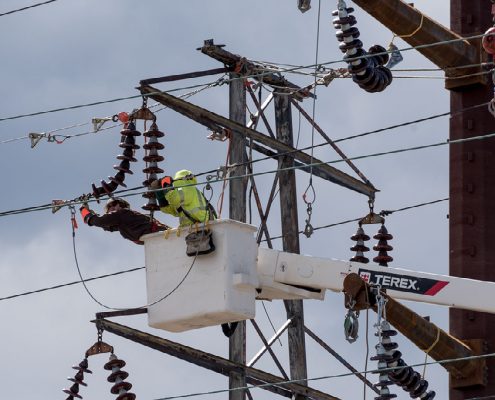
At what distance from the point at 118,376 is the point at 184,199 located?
229cm

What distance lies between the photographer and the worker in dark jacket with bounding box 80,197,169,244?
92.1 feet

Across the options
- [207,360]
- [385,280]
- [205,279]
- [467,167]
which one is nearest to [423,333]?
[385,280]

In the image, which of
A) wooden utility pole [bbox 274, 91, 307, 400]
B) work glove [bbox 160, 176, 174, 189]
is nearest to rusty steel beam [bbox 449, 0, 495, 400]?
wooden utility pole [bbox 274, 91, 307, 400]

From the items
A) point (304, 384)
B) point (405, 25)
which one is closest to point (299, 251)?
point (304, 384)

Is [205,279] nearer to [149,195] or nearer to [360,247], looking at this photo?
[149,195]

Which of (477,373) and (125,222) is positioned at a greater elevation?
(125,222)

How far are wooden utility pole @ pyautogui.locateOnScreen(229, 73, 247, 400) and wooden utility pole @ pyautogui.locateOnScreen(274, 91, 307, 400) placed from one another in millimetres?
594

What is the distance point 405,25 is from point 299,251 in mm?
3362

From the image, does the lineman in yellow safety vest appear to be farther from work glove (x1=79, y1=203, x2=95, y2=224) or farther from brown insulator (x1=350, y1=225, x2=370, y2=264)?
brown insulator (x1=350, y1=225, x2=370, y2=264)

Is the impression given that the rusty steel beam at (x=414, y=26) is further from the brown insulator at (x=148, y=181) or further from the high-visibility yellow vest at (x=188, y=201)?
the brown insulator at (x=148, y=181)

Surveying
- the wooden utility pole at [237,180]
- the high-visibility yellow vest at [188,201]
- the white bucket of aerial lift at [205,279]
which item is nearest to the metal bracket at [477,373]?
the white bucket of aerial lift at [205,279]

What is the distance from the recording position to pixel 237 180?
2905 cm

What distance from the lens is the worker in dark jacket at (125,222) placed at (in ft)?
92.1

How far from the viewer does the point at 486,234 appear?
27375 millimetres
